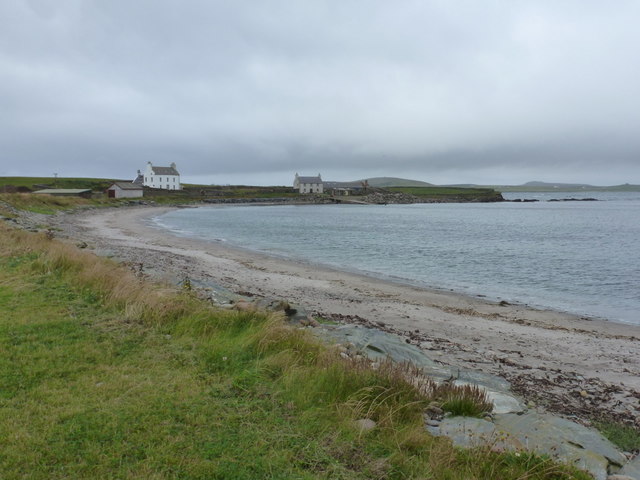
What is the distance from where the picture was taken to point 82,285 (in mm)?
11727

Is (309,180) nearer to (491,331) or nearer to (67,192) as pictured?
(67,192)

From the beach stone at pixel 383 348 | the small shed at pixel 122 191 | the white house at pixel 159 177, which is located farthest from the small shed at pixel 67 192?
the beach stone at pixel 383 348

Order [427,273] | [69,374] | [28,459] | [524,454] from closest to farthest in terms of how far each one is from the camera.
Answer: [28,459] < [524,454] < [69,374] < [427,273]

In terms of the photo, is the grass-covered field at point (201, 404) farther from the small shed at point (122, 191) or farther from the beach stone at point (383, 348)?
the small shed at point (122, 191)

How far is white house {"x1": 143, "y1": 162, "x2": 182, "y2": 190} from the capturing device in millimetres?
146750

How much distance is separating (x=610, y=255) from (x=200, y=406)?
40395 mm

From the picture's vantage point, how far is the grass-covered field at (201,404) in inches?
189

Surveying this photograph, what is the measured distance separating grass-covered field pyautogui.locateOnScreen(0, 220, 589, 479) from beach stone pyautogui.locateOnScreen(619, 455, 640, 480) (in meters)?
1.22

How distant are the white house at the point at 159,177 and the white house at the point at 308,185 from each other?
5212 centimetres

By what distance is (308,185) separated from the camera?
18050 cm

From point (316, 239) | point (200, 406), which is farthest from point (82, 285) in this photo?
point (316, 239)

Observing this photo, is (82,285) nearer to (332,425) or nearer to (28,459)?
(28,459)

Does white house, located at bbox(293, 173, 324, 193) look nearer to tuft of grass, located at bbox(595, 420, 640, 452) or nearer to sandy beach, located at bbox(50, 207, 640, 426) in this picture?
sandy beach, located at bbox(50, 207, 640, 426)

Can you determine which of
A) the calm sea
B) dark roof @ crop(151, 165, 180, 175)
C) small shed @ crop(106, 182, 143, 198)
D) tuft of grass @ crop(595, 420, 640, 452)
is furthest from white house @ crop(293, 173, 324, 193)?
tuft of grass @ crop(595, 420, 640, 452)
